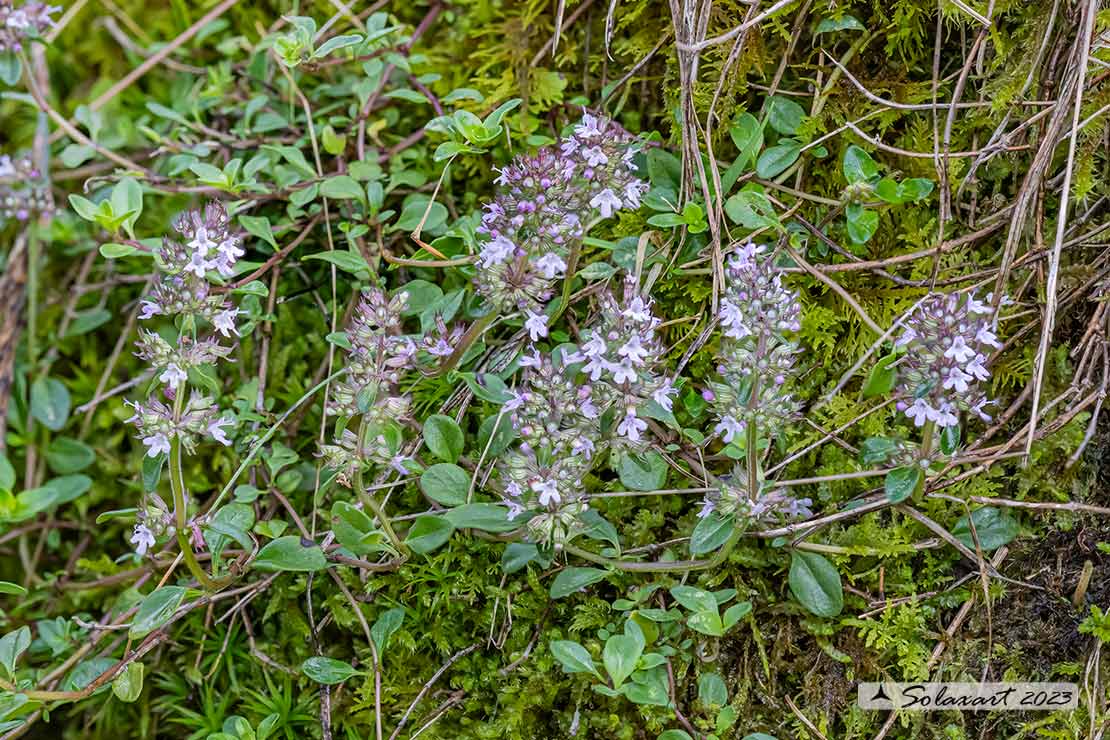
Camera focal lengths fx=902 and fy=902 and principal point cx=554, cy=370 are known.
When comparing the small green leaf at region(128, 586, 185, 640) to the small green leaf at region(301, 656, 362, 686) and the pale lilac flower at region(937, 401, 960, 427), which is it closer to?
the small green leaf at region(301, 656, 362, 686)

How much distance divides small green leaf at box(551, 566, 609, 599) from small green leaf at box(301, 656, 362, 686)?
52 centimetres

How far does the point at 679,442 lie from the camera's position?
226 centimetres

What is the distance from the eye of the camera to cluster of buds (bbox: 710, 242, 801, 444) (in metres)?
1.83

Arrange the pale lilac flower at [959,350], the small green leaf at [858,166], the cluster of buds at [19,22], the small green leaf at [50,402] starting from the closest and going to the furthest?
the pale lilac flower at [959,350] < the small green leaf at [858,166] < the cluster of buds at [19,22] < the small green leaf at [50,402]

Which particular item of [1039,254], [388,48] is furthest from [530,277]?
[1039,254]

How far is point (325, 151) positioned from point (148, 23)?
3.35 ft

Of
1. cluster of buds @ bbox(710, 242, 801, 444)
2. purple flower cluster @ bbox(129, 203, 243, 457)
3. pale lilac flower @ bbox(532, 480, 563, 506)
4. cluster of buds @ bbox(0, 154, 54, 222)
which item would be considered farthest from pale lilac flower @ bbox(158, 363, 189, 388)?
cluster of buds @ bbox(0, 154, 54, 222)

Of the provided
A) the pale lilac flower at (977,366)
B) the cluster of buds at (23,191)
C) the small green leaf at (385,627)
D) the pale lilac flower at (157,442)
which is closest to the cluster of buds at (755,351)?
the pale lilac flower at (977,366)

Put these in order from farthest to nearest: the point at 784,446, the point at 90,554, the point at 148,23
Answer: the point at 148,23
the point at 90,554
the point at 784,446

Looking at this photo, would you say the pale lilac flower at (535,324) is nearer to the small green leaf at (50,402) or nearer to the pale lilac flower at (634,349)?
the pale lilac flower at (634,349)

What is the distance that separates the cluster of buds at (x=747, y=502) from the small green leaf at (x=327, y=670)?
2.99 ft

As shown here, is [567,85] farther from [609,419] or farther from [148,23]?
[148,23]

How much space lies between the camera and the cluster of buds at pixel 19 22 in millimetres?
2691

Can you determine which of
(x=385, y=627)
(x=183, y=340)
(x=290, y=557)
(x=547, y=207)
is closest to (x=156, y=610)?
(x=290, y=557)
